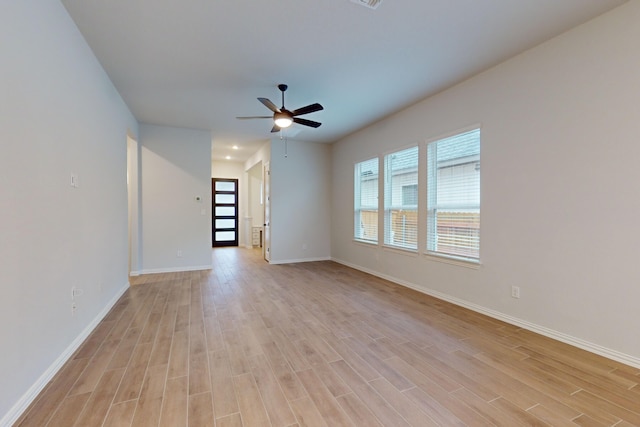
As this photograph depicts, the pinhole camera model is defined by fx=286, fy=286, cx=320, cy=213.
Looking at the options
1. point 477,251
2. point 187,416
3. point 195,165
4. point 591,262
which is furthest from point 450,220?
point 195,165

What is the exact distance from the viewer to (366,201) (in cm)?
580

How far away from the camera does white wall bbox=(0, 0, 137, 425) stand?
1.62 meters

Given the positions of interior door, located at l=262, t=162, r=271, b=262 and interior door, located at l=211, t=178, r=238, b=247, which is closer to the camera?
interior door, located at l=262, t=162, r=271, b=262

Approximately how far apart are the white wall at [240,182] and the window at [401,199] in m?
6.03

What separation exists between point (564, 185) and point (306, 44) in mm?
2789

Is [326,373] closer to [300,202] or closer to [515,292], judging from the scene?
[515,292]

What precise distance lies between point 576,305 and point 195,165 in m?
6.02

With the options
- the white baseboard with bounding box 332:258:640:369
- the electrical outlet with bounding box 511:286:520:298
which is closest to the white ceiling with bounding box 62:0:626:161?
the electrical outlet with bounding box 511:286:520:298

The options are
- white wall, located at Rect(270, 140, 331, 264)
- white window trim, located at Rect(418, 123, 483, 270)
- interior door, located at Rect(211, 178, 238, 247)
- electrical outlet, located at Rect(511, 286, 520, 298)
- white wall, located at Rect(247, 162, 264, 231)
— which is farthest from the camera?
interior door, located at Rect(211, 178, 238, 247)

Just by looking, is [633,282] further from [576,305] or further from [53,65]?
[53,65]

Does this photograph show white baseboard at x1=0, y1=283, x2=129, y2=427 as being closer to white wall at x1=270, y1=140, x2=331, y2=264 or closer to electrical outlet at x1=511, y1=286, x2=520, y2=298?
white wall at x1=270, y1=140, x2=331, y2=264

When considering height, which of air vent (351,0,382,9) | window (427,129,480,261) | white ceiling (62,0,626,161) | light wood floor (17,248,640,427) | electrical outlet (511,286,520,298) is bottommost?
Answer: light wood floor (17,248,640,427)

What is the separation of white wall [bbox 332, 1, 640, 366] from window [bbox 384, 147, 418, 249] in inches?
36.3

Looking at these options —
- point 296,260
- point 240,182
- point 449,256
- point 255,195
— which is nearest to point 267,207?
point 296,260
